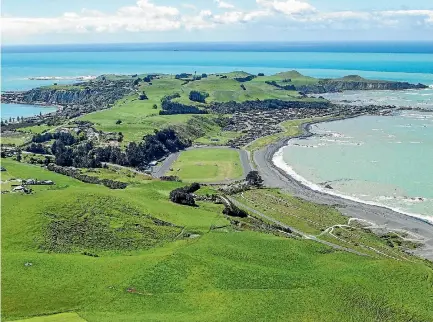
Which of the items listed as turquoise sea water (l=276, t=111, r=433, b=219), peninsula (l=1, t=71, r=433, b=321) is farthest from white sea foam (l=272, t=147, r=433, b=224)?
peninsula (l=1, t=71, r=433, b=321)

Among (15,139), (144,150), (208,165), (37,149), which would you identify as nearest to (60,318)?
(208,165)

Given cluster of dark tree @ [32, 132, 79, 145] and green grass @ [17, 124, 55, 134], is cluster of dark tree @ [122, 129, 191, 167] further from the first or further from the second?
green grass @ [17, 124, 55, 134]

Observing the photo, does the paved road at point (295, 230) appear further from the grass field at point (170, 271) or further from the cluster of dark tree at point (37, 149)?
the cluster of dark tree at point (37, 149)

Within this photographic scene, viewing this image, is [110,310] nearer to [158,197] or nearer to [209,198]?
[158,197]

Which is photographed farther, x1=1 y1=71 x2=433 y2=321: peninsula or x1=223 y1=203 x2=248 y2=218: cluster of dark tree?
x1=223 y1=203 x2=248 y2=218: cluster of dark tree

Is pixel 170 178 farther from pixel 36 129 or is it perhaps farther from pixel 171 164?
pixel 36 129
